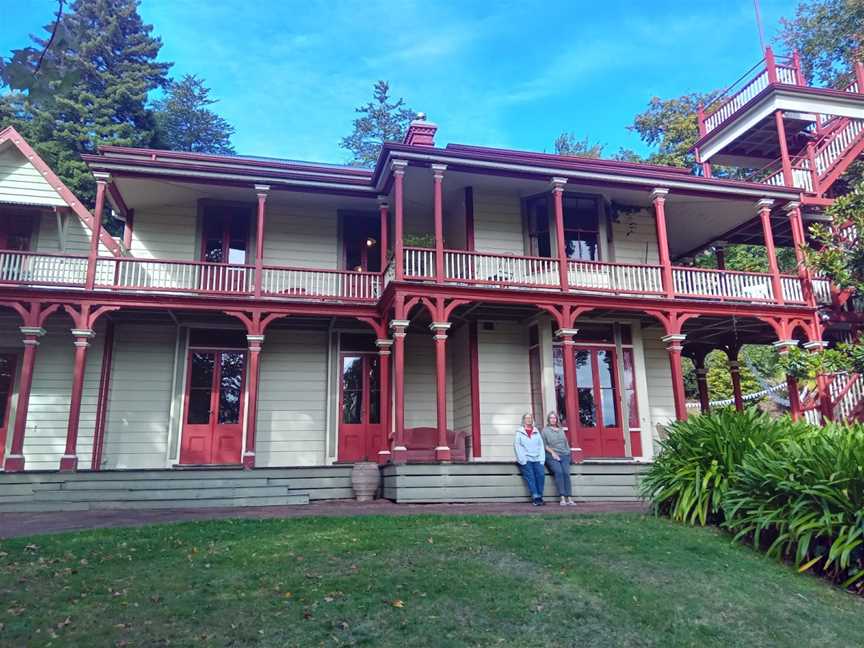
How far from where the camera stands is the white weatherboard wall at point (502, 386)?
1462 cm

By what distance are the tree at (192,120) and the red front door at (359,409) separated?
29286mm

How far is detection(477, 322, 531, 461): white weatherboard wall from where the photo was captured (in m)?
14.6

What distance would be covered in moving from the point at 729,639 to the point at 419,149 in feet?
35.7

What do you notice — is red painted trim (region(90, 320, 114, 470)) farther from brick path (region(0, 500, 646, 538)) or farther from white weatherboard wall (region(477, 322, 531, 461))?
white weatherboard wall (region(477, 322, 531, 461))

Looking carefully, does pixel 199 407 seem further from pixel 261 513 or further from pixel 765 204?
pixel 765 204

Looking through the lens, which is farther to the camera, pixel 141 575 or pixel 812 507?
pixel 812 507

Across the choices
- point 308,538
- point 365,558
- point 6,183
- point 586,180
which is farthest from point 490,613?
point 6,183

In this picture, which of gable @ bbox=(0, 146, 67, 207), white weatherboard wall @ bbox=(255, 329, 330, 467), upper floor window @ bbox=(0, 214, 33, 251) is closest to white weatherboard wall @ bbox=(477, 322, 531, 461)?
white weatherboard wall @ bbox=(255, 329, 330, 467)

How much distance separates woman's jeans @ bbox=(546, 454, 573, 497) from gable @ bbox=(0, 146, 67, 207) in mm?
12291

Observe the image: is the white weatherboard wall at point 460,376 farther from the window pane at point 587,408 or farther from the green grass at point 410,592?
the green grass at point 410,592

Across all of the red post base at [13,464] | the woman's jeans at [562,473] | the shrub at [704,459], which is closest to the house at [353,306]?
the red post base at [13,464]

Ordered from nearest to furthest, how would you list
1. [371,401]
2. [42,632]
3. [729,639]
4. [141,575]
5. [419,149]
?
[42,632] → [729,639] → [141,575] → [419,149] → [371,401]

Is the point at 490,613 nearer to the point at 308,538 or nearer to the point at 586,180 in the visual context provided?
the point at 308,538

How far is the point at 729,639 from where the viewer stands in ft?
15.9
